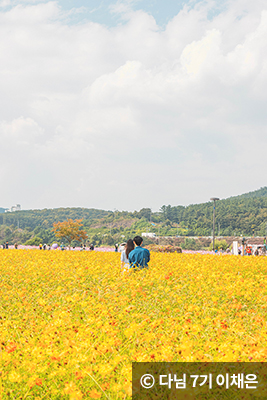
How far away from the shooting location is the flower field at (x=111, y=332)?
8.93ft

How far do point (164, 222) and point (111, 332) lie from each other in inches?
4470

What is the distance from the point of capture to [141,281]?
593 centimetres

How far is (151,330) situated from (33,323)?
5.16ft

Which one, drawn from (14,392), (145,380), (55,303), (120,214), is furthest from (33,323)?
(120,214)

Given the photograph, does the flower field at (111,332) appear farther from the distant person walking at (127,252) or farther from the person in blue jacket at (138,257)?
the distant person walking at (127,252)

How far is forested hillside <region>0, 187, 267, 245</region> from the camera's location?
82944 mm

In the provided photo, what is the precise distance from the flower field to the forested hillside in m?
54.5

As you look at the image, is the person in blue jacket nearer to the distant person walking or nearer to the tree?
the distant person walking

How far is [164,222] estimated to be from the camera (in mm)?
116375

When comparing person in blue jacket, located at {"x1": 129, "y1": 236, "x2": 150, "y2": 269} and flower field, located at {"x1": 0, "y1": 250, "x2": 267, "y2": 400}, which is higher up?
person in blue jacket, located at {"x1": 129, "y1": 236, "x2": 150, "y2": 269}

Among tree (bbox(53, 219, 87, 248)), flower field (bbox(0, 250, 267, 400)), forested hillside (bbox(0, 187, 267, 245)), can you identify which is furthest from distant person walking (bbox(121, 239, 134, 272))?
forested hillside (bbox(0, 187, 267, 245))

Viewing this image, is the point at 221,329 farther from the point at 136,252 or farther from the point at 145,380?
the point at 136,252

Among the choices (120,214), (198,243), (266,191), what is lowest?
(198,243)

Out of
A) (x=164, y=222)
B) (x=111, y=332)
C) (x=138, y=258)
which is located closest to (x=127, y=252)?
(x=138, y=258)
